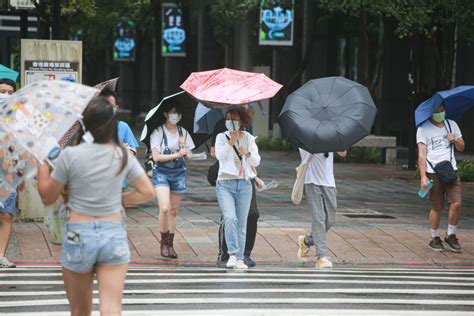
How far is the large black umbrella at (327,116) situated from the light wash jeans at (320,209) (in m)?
0.55

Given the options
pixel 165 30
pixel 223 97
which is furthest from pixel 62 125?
pixel 165 30

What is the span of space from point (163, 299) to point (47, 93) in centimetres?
344

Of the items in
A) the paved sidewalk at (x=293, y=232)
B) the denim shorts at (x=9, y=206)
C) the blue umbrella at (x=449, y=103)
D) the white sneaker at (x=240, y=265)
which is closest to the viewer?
the denim shorts at (x=9, y=206)

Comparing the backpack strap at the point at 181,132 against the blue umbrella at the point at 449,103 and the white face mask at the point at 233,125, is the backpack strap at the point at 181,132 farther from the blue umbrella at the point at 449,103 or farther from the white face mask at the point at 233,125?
the blue umbrella at the point at 449,103

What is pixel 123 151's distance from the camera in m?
6.33

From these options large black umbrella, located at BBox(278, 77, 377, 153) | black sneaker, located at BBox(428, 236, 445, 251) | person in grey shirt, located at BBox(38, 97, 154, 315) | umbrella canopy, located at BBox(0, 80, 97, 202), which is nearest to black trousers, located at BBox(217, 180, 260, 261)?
large black umbrella, located at BBox(278, 77, 377, 153)

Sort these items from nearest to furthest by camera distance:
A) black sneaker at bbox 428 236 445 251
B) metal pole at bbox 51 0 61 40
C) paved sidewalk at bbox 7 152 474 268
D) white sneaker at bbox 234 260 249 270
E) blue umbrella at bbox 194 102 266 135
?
1. white sneaker at bbox 234 260 249 270
2. blue umbrella at bbox 194 102 266 135
3. paved sidewalk at bbox 7 152 474 268
4. black sneaker at bbox 428 236 445 251
5. metal pole at bbox 51 0 61 40

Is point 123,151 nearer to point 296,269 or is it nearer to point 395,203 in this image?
point 296,269

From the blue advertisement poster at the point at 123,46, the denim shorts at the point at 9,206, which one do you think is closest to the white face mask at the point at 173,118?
the denim shorts at the point at 9,206

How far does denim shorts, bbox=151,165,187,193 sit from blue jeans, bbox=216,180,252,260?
2.25 ft

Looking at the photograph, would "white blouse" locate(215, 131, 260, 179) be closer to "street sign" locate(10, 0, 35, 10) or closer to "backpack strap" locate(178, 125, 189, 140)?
"backpack strap" locate(178, 125, 189, 140)

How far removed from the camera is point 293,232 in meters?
14.3

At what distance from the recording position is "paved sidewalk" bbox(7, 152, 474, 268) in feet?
42.4

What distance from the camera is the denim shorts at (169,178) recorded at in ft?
39.5
